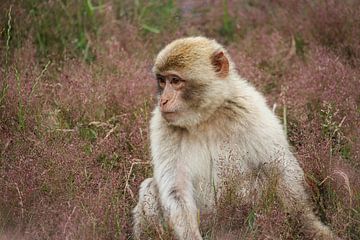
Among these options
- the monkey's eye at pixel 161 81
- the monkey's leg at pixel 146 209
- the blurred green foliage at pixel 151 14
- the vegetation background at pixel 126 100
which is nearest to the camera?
the vegetation background at pixel 126 100

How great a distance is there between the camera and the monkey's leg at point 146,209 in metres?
5.01

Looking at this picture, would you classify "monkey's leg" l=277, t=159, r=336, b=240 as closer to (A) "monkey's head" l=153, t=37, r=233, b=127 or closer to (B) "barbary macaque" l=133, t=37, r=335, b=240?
(B) "barbary macaque" l=133, t=37, r=335, b=240

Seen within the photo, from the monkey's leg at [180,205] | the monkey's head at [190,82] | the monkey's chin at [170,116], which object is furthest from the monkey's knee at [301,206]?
the monkey's chin at [170,116]

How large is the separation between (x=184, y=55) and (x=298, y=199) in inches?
46.6

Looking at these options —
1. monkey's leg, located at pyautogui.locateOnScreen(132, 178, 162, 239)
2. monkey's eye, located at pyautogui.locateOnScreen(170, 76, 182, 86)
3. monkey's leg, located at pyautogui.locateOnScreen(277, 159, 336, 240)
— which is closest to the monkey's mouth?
monkey's eye, located at pyautogui.locateOnScreen(170, 76, 182, 86)

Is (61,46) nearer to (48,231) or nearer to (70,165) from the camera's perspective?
(70,165)

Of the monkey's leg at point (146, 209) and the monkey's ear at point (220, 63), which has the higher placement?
the monkey's ear at point (220, 63)

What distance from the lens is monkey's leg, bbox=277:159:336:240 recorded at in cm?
497

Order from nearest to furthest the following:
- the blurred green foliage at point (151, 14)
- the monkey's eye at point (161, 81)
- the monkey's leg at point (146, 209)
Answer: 1. the monkey's leg at point (146, 209)
2. the monkey's eye at point (161, 81)
3. the blurred green foliage at point (151, 14)

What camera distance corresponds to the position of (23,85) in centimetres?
641

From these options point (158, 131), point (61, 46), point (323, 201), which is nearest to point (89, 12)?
point (61, 46)

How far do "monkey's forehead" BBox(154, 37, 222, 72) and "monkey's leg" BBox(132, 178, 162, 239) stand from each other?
2.70ft

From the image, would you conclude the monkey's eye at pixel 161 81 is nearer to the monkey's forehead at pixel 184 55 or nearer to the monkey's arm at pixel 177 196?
the monkey's forehead at pixel 184 55

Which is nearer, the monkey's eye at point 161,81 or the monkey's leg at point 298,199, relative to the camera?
the monkey's leg at point 298,199
